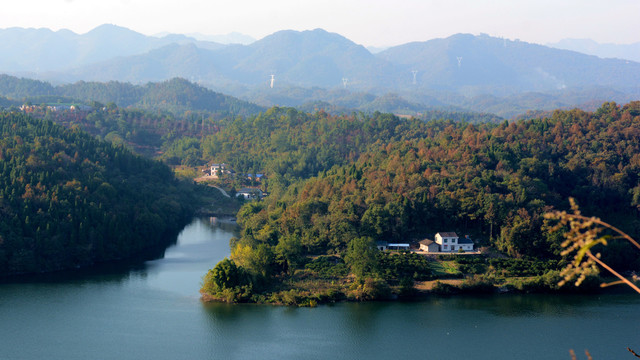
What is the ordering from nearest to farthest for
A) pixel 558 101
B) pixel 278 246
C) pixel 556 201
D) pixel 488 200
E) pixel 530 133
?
1. pixel 278 246
2. pixel 488 200
3. pixel 556 201
4. pixel 530 133
5. pixel 558 101

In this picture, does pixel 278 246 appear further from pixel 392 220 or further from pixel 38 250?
pixel 38 250

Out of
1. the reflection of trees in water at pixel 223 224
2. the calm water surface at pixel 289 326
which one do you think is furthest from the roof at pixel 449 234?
the reflection of trees in water at pixel 223 224

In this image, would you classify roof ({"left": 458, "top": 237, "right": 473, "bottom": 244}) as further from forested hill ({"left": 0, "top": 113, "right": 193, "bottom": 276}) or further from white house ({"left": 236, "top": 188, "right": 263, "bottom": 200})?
white house ({"left": 236, "top": 188, "right": 263, "bottom": 200})

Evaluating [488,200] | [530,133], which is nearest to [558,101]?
[530,133]

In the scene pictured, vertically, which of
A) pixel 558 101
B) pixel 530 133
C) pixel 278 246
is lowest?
pixel 278 246

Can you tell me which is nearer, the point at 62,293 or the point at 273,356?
the point at 273,356

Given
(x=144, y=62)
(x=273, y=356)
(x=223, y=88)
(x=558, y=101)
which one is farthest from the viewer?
(x=144, y=62)
